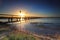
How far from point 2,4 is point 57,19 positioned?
884mm

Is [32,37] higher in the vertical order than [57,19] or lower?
lower

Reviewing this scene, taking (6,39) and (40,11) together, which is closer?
(6,39)

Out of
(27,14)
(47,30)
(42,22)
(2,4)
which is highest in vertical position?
(2,4)

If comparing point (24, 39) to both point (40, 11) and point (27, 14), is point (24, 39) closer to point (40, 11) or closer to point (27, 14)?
point (27, 14)

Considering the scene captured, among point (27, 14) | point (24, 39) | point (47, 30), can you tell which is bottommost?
point (24, 39)

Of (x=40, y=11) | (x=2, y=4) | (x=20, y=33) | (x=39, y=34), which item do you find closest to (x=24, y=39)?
(x=20, y=33)

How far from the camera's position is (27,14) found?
1.51m

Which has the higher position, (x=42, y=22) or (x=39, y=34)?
(x=42, y=22)

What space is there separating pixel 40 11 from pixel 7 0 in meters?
0.54

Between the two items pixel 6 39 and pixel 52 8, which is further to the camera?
pixel 52 8

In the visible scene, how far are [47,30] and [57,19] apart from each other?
229mm

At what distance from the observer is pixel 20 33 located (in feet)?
4.80

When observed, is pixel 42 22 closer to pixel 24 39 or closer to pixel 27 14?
pixel 27 14

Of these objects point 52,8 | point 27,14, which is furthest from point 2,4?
point 52,8
